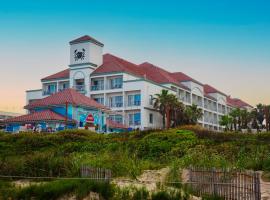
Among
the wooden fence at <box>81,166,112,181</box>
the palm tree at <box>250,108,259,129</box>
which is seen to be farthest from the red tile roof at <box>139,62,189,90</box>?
the wooden fence at <box>81,166,112,181</box>

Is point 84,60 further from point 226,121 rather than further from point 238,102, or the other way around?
point 238,102

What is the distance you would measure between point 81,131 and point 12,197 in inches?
728

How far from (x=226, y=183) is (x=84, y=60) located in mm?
53279

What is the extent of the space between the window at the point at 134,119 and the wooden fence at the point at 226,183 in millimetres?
47574

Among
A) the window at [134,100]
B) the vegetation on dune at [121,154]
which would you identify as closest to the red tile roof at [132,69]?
the window at [134,100]

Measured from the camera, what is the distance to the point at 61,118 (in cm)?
4047

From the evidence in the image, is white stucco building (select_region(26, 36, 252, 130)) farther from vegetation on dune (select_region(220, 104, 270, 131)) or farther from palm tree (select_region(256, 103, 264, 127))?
palm tree (select_region(256, 103, 264, 127))

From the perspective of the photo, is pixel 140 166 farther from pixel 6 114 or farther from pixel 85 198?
pixel 6 114

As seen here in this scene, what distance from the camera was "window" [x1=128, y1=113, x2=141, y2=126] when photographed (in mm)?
60375

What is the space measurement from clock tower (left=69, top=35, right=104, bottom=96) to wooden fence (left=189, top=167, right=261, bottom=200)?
169 feet

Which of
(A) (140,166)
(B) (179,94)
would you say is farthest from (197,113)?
(A) (140,166)

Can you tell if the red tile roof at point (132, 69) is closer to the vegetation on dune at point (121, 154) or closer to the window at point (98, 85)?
the window at point (98, 85)

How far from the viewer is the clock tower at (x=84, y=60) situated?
62.8 metres

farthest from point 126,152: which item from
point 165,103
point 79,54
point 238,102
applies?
point 238,102
